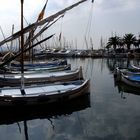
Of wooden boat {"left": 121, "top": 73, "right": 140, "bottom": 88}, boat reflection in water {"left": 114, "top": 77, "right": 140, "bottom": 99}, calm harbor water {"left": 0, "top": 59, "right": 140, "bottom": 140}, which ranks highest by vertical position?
wooden boat {"left": 121, "top": 73, "right": 140, "bottom": 88}

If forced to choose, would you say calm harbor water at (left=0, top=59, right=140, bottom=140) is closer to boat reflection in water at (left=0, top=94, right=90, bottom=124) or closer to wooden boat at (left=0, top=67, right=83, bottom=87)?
boat reflection in water at (left=0, top=94, right=90, bottom=124)

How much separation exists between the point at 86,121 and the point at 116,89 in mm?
13329

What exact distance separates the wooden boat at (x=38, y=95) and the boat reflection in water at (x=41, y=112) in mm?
435

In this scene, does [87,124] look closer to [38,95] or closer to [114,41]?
[38,95]

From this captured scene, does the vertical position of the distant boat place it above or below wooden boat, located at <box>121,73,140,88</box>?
above

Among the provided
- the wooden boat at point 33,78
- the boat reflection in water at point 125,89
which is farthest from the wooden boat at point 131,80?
the wooden boat at point 33,78

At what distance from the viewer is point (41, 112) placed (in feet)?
70.0

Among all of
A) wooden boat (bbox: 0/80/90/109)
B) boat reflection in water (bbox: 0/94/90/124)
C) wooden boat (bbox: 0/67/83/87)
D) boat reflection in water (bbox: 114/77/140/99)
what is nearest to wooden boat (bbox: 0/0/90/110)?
wooden boat (bbox: 0/80/90/109)

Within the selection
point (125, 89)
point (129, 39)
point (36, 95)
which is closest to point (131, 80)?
point (125, 89)

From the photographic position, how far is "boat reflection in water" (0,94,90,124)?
20.1 metres

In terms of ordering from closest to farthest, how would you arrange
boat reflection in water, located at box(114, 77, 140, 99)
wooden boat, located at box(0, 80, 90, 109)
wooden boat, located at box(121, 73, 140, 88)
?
1. wooden boat, located at box(0, 80, 90, 109)
2. boat reflection in water, located at box(114, 77, 140, 99)
3. wooden boat, located at box(121, 73, 140, 88)

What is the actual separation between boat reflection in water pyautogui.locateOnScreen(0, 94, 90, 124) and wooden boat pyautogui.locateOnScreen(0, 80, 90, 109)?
0.43 meters

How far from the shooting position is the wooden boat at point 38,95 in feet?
68.9

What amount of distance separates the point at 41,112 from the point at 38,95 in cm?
131
